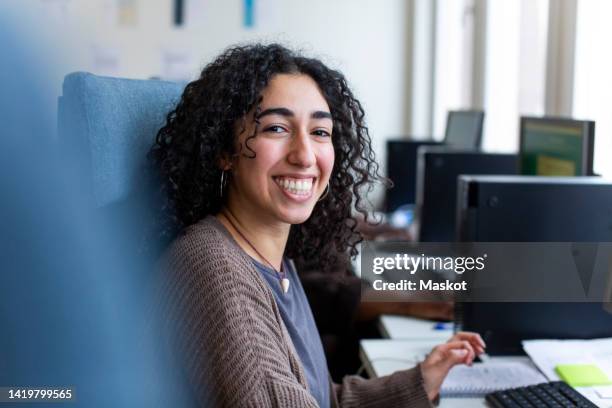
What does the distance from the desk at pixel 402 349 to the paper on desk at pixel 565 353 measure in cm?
8

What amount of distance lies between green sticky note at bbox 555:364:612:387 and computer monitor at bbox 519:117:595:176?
49cm

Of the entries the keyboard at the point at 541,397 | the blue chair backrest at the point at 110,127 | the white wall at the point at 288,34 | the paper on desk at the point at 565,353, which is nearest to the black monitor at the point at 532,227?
the paper on desk at the point at 565,353

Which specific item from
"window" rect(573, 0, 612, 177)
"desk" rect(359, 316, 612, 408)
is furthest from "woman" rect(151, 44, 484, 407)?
"window" rect(573, 0, 612, 177)

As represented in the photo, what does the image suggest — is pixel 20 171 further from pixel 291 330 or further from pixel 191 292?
pixel 291 330

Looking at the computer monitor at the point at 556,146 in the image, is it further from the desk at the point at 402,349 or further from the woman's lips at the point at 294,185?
the woman's lips at the point at 294,185

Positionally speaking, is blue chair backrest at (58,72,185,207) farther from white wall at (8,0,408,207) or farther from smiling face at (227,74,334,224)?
white wall at (8,0,408,207)

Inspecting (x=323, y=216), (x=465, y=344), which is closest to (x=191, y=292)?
(x=323, y=216)

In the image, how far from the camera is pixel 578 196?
4.71ft

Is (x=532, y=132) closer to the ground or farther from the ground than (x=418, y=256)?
farther from the ground

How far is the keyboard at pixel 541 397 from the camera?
118 cm

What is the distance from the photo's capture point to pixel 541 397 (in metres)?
1.21

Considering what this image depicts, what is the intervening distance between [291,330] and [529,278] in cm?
59

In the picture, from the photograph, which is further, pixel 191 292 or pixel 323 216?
pixel 323 216

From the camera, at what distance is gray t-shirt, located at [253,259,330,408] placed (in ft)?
3.64
